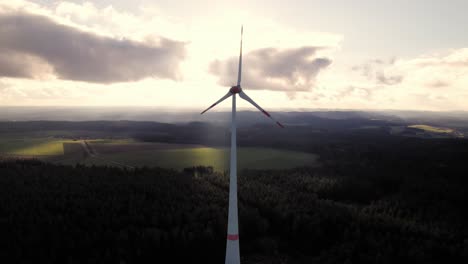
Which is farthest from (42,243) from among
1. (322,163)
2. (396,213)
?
(322,163)

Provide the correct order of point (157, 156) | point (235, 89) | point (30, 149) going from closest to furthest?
1. point (235, 89)
2. point (157, 156)
3. point (30, 149)

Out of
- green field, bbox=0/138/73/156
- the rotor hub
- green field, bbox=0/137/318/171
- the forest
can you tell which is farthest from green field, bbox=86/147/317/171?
the rotor hub

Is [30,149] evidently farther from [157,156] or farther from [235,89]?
[235,89]

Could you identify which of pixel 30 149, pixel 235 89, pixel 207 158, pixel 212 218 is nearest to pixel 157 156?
pixel 207 158

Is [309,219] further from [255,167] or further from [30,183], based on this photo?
[30,183]

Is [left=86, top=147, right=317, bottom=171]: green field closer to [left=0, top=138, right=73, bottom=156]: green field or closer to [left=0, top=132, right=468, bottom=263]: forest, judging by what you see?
[left=0, top=132, right=468, bottom=263]: forest

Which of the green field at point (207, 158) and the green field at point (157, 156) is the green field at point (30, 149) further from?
the green field at point (207, 158)
